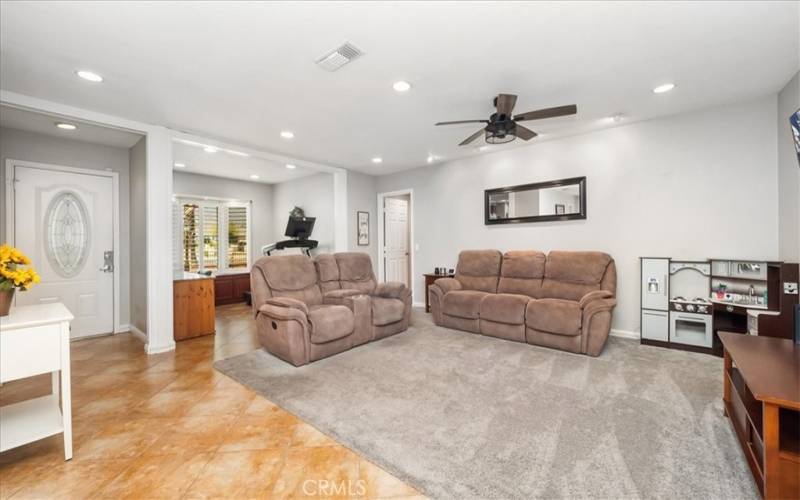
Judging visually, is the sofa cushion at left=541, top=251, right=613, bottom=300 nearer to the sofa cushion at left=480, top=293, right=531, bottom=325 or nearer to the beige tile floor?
the sofa cushion at left=480, top=293, right=531, bottom=325

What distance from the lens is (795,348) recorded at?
199 cm

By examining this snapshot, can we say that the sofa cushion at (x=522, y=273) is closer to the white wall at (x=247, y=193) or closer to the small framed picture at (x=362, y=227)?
the small framed picture at (x=362, y=227)

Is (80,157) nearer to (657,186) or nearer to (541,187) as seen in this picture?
(541,187)

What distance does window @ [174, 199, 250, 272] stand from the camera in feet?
21.6

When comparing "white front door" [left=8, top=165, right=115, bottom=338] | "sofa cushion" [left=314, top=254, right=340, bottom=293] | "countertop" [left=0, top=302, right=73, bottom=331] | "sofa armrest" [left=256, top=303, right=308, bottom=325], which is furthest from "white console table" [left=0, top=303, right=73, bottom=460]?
"white front door" [left=8, top=165, right=115, bottom=338]

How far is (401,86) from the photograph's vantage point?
9.88 ft

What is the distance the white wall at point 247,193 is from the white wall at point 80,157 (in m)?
1.72

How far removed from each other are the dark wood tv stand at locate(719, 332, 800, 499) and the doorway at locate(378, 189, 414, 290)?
4830 millimetres

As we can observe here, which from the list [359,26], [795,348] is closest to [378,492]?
[795,348]

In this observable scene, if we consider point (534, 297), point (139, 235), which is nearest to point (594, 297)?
point (534, 297)

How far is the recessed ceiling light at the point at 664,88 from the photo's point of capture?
3.06m

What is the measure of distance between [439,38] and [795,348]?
2.95 meters

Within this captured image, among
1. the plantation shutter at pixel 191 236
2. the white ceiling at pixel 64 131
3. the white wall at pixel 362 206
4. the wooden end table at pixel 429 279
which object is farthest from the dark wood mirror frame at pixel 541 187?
the plantation shutter at pixel 191 236

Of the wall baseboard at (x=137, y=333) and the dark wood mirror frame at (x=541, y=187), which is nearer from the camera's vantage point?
the wall baseboard at (x=137, y=333)
